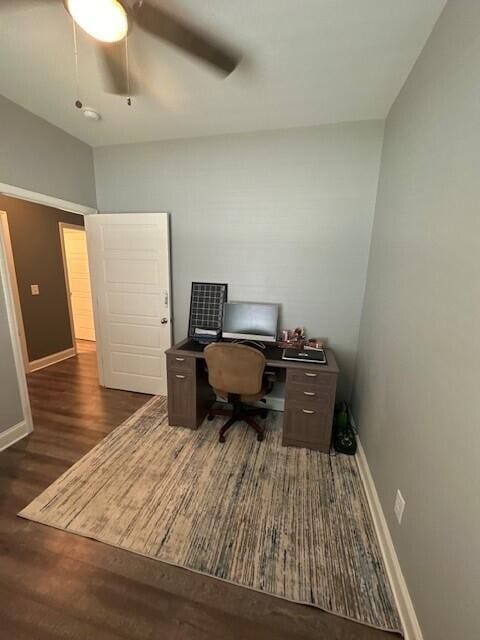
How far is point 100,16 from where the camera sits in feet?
3.24

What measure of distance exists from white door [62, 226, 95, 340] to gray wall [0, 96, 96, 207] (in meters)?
2.14

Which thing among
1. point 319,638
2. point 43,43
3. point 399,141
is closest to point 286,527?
point 319,638

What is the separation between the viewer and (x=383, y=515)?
4.96 ft

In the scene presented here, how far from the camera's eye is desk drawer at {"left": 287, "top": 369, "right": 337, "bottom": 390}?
2.06m

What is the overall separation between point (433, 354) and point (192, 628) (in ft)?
5.04

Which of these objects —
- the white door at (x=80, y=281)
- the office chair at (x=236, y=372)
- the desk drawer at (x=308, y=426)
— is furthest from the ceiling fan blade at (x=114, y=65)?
the white door at (x=80, y=281)

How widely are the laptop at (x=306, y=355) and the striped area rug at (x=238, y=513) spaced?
766 millimetres

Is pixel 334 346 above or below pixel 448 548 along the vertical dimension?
above

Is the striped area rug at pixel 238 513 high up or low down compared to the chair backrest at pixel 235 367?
down

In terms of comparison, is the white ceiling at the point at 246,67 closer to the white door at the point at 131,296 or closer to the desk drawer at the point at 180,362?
the white door at the point at 131,296

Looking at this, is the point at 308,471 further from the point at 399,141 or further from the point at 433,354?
the point at 399,141

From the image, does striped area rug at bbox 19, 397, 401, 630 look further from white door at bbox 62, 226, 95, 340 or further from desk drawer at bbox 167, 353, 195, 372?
white door at bbox 62, 226, 95, 340

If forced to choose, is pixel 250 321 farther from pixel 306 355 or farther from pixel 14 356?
pixel 14 356

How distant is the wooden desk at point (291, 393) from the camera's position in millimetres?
2090
